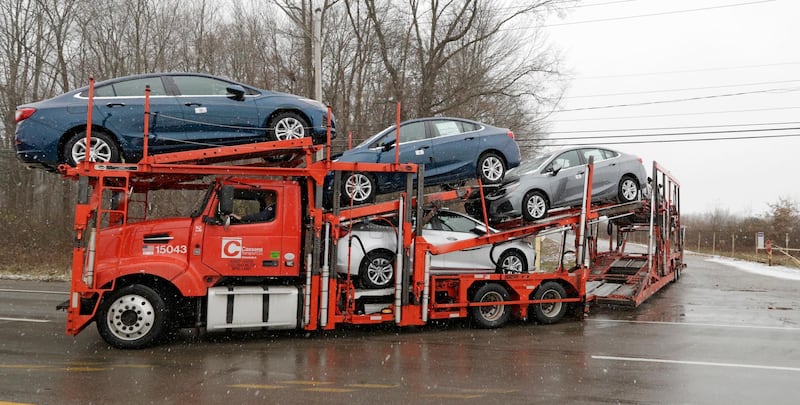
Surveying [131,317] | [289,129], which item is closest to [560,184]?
[289,129]

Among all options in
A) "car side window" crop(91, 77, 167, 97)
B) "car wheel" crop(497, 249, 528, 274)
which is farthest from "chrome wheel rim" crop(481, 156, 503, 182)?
"car side window" crop(91, 77, 167, 97)

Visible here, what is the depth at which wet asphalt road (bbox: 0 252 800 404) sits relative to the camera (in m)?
5.46

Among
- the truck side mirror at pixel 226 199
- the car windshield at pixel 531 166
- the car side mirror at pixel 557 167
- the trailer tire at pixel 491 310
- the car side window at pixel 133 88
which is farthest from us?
the car windshield at pixel 531 166

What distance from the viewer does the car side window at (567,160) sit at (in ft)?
34.0

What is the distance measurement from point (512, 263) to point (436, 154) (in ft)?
7.64

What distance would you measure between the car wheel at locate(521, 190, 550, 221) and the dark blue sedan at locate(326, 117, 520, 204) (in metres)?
0.60

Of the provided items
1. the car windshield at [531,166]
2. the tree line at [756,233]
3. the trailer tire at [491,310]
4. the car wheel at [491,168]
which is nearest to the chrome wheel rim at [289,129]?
the car wheel at [491,168]

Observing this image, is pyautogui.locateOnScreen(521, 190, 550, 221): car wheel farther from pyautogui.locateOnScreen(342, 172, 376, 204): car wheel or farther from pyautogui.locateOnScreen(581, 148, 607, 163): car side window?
pyautogui.locateOnScreen(342, 172, 376, 204): car wheel

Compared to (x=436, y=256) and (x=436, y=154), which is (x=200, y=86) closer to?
(x=436, y=154)

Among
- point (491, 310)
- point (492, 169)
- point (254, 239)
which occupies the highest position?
point (492, 169)

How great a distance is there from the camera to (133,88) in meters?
7.86

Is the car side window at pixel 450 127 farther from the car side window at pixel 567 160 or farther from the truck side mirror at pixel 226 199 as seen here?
the truck side mirror at pixel 226 199

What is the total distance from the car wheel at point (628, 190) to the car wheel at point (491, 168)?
258 cm

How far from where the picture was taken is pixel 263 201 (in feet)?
26.1
